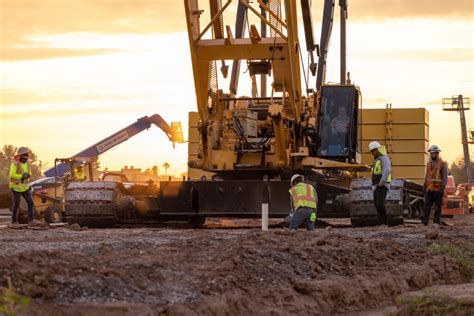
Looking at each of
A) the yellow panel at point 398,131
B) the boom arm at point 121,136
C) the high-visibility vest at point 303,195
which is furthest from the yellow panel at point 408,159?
the boom arm at point 121,136

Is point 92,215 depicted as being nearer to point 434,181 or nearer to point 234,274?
point 434,181

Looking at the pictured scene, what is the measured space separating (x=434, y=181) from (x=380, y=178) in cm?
235

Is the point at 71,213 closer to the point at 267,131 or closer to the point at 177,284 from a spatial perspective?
the point at 267,131

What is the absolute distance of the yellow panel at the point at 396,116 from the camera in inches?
1099

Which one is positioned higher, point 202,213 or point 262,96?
point 262,96

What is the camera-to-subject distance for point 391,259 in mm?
15148

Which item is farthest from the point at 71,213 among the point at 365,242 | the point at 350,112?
the point at 365,242

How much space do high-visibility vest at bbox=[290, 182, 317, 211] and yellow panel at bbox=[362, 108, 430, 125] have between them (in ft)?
29.0

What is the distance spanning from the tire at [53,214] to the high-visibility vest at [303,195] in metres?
12.3

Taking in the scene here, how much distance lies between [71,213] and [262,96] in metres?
5.25

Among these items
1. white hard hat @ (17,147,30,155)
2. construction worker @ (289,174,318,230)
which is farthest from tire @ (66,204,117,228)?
construction worker @ (289,174,318,230)

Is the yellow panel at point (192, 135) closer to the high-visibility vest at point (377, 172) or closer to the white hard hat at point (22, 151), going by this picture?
the white hard hat at point (22, 151)

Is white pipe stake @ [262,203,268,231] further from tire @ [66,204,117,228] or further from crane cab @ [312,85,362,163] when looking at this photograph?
tire @ [66,204,117,228]

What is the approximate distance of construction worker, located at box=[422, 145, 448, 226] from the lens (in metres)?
24.0
